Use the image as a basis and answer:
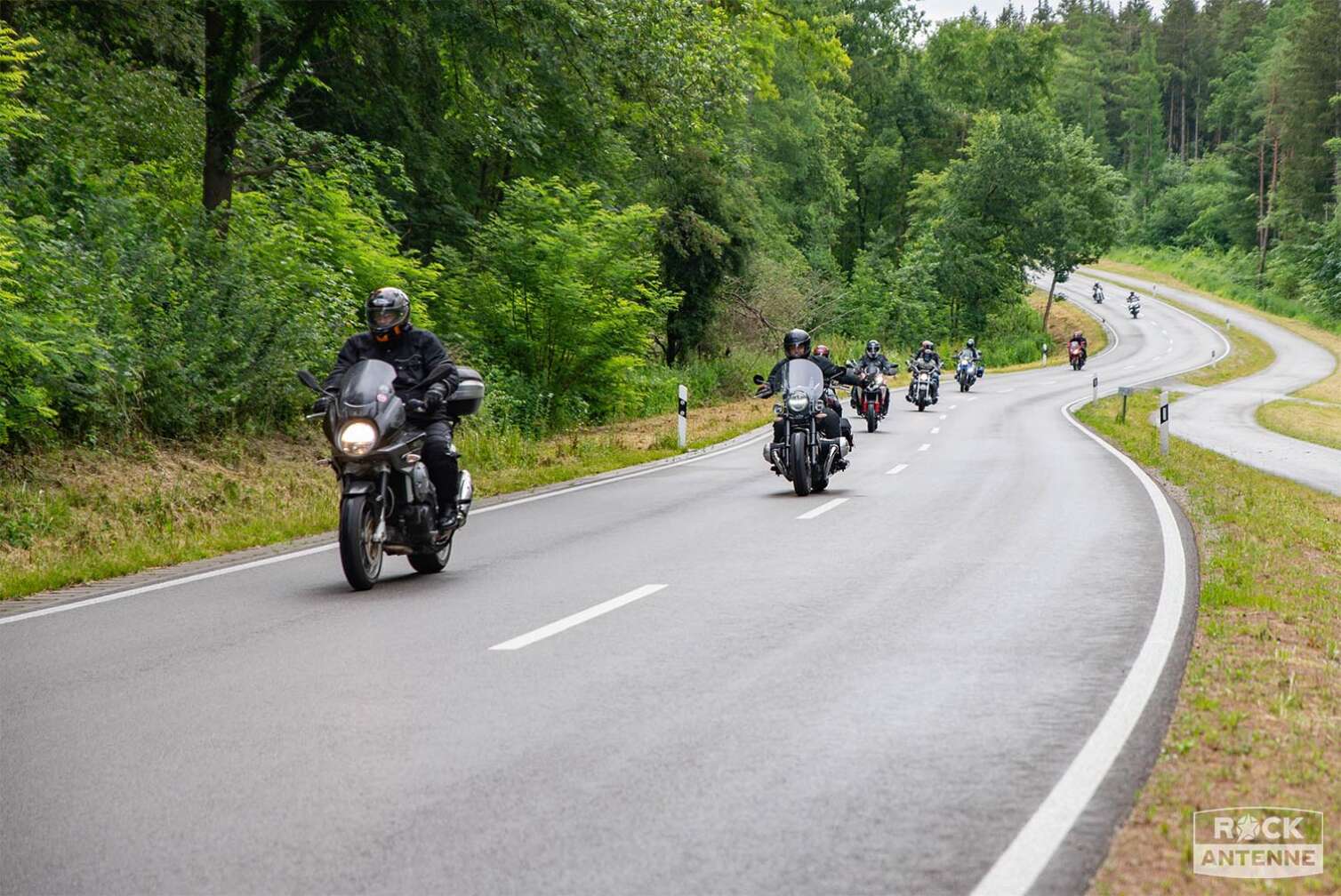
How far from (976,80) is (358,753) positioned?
94054 mm

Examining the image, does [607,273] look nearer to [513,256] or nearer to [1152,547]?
[513,256]

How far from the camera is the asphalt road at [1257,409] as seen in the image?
24391 mm

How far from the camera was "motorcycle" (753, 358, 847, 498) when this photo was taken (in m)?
16.0

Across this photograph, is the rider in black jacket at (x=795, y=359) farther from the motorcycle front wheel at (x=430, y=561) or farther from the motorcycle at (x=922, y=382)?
the motorcycle at (x=922, y=382)

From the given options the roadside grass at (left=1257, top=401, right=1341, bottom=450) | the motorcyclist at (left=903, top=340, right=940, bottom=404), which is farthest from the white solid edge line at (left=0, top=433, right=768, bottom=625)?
the motorcyclist at (left=903, top=340, right=940, bottom=404)

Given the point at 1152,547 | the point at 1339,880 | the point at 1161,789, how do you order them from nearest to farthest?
the point at 1339,880
the point at 1161,789
the point at 1152,547

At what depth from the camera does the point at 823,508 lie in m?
14.8

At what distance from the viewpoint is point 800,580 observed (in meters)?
9.74

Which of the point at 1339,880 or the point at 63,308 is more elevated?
the point at 63,308

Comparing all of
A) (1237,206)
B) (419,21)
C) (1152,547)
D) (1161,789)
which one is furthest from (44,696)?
(1237,206)

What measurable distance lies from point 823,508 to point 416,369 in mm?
6271

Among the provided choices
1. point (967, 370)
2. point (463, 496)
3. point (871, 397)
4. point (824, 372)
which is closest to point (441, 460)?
point (463, 496)

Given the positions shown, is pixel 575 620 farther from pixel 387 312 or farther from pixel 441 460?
pixel 387 312

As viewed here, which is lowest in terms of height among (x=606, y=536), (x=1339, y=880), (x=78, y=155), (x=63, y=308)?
(x=606, y=536)
